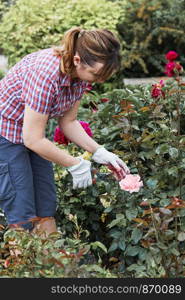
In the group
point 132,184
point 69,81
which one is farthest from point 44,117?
point 132,184

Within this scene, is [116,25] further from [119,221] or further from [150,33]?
[119,221]

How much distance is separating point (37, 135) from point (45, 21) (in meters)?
3.94

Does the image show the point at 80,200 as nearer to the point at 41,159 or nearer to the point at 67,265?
the point at 41,159

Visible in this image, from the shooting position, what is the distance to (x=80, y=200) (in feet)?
9.93

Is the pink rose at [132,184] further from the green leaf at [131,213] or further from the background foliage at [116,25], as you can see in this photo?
the background foliage at [116,25]

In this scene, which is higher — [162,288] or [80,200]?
[162,288]

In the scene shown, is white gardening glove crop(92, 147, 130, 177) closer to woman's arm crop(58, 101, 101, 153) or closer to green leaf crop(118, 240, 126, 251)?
woman's arm crop(58, 101, 101, 153)

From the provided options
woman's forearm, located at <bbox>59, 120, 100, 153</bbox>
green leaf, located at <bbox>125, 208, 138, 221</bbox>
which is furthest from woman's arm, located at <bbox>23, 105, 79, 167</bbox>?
green leaf, located at <bbox>125, 208, 138, 221</bbox>

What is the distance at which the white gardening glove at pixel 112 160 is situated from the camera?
9.04ft

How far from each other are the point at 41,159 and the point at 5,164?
22cm

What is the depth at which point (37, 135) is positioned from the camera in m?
2.51

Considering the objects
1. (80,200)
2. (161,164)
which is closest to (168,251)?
(161,164)

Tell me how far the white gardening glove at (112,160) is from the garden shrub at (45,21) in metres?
3.39

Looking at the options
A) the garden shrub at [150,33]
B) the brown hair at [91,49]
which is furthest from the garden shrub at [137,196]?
the garden shrub at [150,33]
